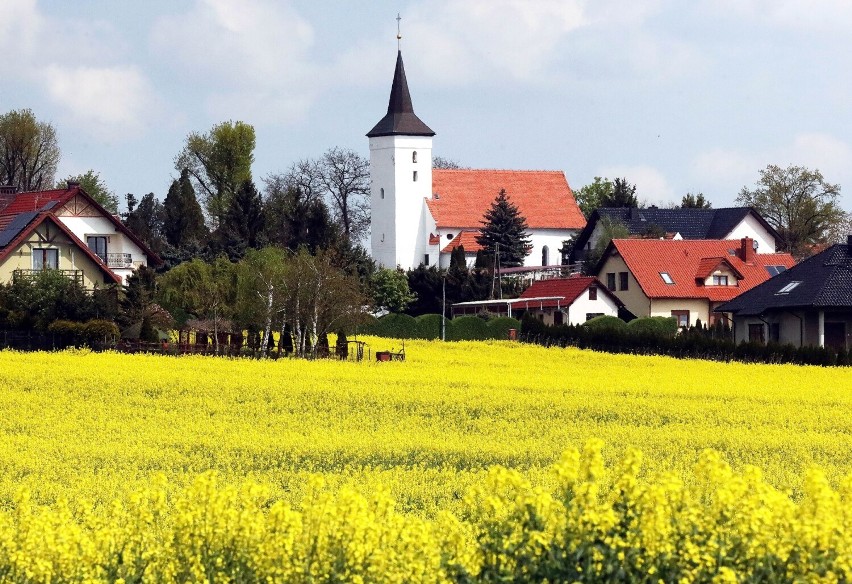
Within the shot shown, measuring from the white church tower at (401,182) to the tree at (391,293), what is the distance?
20.0 metres

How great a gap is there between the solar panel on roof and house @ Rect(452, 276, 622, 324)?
23.6m

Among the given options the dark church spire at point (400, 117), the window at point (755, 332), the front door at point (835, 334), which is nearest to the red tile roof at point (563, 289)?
the window at point (755, 332)

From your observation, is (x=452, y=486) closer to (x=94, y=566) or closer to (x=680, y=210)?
(x=94, y=566)

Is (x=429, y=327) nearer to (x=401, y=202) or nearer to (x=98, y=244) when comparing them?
(x=98, y=244)

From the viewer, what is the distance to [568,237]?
4528 inches

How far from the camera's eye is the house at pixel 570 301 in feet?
239

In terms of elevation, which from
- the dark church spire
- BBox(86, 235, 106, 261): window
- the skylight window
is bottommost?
the skylight window

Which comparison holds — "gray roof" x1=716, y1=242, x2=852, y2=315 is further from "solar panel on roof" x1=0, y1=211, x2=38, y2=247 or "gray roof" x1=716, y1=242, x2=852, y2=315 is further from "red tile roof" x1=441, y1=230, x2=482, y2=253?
"red tile roof" x1=441, y1=230, x2=482, y2=253

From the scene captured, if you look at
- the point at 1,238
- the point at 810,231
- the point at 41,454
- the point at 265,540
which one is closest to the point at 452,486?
the point at 41,454

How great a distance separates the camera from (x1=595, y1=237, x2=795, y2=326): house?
74562 mm

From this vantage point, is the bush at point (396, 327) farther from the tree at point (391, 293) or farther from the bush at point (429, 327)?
the tree at point (391, 293)

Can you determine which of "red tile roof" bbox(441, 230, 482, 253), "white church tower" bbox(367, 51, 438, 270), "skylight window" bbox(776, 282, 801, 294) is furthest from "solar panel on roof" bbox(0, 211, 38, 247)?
"white church tower" bbox(367, 51, 438, 270)

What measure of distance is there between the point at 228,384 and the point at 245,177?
8990 centimetres

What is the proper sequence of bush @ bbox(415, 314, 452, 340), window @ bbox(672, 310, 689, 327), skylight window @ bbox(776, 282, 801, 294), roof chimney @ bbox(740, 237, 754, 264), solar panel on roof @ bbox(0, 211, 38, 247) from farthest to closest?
roof chimney @ bbox(740, 237, 754, 264) < window @ bbox(672, 310, 689, 327) < bush @ bbox(415, 314, 452, 340) < solar panel on roof @ bbox(0, 211, 38, 247) < skylight window @ bbox(776, 282, 801, 294)
